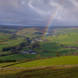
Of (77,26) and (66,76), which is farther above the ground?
(77,26)

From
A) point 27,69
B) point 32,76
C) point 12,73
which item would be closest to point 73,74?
point 32,76

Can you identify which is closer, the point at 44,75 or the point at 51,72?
the point at 44,75

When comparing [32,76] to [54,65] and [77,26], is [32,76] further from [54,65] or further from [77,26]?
[77,26]

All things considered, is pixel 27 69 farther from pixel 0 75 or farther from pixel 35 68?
pixel 0 75

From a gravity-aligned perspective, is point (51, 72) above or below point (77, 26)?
below

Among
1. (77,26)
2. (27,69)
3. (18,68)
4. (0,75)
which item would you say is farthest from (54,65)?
(77,26)

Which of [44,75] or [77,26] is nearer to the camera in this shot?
[44,75]

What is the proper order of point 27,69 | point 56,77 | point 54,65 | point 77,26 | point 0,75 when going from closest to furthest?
point 56,77 < point 0,75 < point 27,69 < point 54,65 < point 77,26

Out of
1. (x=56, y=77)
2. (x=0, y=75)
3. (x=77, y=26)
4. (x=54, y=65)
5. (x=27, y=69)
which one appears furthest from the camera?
(x=77, y=26)

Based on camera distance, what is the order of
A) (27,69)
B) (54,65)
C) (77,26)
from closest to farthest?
1. (27,69)
2. (54,65)
3. (77,26)
